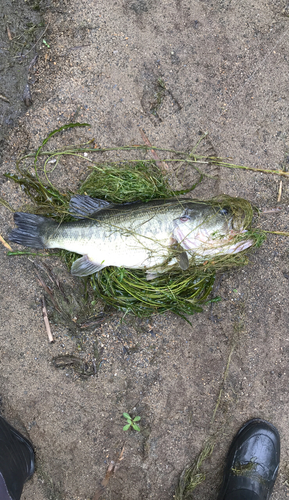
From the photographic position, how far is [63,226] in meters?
3.43

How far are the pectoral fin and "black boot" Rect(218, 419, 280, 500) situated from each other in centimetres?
251

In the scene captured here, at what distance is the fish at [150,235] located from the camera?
130 inches

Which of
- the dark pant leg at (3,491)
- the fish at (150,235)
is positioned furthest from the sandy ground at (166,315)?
the dark pant leg at (3,491)

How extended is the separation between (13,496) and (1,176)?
332 centimetres

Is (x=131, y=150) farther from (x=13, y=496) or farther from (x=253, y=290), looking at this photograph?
(x=13, y=496)

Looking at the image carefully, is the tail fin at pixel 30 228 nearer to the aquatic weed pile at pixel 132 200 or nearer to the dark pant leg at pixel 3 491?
the aquatic weed pile at pixel 132 200

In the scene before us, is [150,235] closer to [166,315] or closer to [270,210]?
[166,315]

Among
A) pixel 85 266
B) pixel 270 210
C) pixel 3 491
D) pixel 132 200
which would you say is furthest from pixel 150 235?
pixel 3 491

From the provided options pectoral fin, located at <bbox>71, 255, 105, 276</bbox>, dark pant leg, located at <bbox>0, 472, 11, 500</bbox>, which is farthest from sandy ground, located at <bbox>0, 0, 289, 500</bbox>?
dark pant leg, located at <bbox>0, 472, 11, 500</bbox>

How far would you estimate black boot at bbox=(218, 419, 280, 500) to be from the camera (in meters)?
3.61

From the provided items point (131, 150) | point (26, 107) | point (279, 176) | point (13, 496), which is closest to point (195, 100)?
point (131, 150)

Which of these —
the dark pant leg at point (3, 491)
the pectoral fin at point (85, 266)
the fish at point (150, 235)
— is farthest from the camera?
the pectoral fin at point (85, 266)

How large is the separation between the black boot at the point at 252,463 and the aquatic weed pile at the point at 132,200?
1575 mm

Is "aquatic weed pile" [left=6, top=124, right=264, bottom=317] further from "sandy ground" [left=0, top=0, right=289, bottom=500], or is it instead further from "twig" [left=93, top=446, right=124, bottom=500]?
"twig" [left=93, top=446, right=124, bottom=500]
